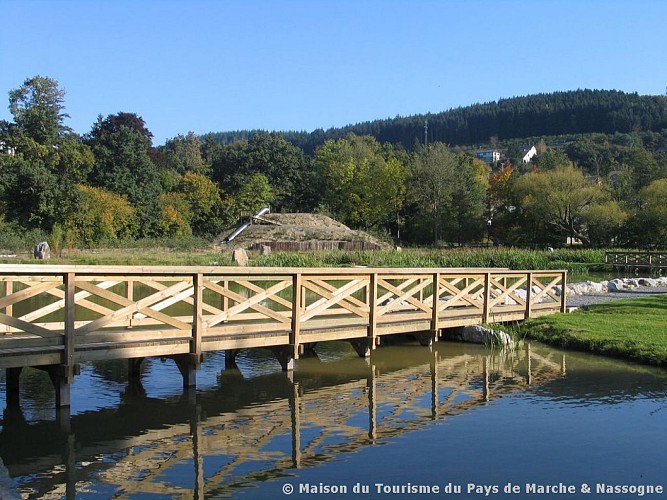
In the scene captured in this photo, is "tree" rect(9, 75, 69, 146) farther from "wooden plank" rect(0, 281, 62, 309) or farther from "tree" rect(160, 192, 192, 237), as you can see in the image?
"wooden plank" rect(0, 281, 62, 309)

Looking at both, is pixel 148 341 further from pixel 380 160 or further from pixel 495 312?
pixel 380 160

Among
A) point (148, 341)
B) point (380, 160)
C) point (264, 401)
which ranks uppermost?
point (380, 160)

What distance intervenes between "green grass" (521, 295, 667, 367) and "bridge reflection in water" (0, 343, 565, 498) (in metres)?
1.52

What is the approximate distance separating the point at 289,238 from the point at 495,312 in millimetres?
45995

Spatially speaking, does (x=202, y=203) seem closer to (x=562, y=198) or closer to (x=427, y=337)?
(x=562, y=198)

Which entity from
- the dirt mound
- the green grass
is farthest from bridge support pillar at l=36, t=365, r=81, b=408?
the dirt mound

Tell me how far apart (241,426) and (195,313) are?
8.40 ft

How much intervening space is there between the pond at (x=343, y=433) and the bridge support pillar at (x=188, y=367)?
221 millimetres

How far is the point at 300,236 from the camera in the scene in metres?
65.9

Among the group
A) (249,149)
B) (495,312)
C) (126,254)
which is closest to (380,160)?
(249,149)

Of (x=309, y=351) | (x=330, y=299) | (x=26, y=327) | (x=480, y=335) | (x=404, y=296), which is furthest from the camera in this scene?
(x=480, y=335)

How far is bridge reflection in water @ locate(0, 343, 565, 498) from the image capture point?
8.66 meters

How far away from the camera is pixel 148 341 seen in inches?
478

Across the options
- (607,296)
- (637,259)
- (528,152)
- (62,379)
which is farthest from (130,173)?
(528,152)
